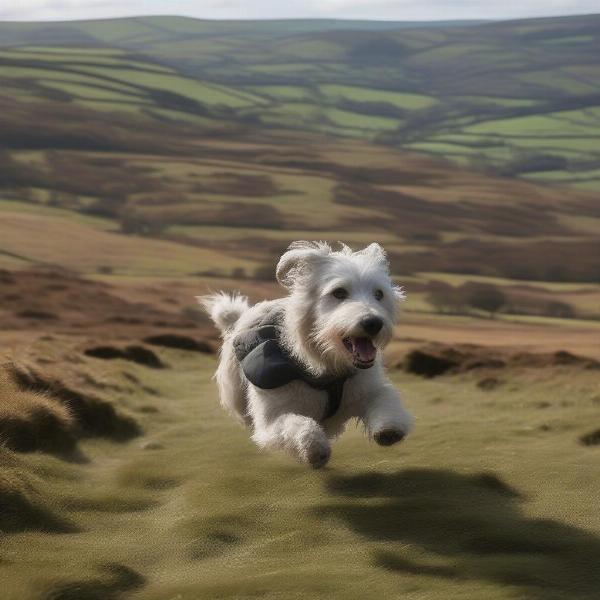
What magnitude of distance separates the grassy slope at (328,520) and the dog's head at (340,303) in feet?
4.32

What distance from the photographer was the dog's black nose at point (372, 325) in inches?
320

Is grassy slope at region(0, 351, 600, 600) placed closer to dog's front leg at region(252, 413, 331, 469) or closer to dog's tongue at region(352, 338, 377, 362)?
dog's front leg at region(252, 413, 331, 469)

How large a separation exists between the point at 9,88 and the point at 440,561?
14158 centimetres

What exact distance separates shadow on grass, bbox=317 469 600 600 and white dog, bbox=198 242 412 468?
58 cm

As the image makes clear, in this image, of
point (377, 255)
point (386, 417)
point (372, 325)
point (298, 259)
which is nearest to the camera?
point (372, 325)

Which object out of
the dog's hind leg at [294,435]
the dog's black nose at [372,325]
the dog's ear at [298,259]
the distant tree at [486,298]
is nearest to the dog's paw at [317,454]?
the dog's hind leg at [294,435]

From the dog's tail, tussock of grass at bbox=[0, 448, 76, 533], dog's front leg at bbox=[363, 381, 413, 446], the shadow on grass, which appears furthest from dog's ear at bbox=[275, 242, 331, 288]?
tussock of grass at bbox=[0, 448, 76, 533]

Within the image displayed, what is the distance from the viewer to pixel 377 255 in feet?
31.4

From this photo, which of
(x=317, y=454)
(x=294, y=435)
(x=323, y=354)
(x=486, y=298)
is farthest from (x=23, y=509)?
(x=486, y=298)

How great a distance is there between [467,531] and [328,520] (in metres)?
1.16

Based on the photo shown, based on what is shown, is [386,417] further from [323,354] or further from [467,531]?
[467,531]

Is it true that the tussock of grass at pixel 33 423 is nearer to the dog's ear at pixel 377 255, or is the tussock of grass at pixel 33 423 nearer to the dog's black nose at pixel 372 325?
the dog's black nose at pixel 372 325

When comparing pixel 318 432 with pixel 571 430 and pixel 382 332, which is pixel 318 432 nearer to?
pixel 382 332

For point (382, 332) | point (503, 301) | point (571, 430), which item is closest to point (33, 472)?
point (382, 332)
